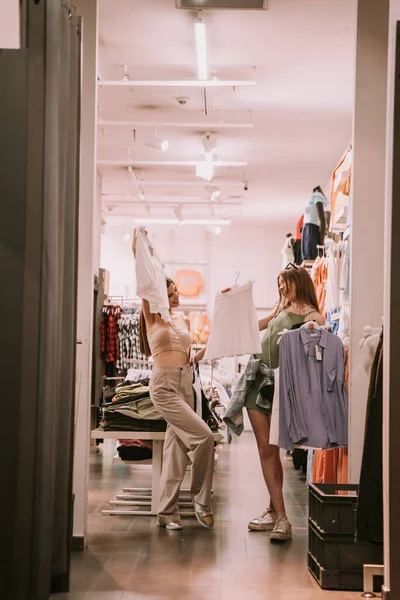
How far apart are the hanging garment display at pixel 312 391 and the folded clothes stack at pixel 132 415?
1.42m

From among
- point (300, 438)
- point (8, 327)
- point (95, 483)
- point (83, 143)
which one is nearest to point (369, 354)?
point (300, 438)

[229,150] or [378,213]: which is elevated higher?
[229,150]

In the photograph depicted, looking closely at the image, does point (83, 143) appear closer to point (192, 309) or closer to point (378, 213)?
point (378, 213)

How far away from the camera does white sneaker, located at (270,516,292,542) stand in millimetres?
5062

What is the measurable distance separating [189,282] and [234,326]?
11.1 metres

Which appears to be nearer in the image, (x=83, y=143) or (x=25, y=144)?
(x=25, y=144)

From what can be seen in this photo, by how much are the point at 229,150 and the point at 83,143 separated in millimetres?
6580

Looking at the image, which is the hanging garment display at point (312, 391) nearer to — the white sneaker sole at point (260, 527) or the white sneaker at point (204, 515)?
the white sneaker sole at point (260, 527)

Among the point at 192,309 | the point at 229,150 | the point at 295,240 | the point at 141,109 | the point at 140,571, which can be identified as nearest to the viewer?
the point at 140,571

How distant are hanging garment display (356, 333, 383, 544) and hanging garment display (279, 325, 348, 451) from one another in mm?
923

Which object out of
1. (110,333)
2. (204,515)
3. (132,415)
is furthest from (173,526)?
(110,333)

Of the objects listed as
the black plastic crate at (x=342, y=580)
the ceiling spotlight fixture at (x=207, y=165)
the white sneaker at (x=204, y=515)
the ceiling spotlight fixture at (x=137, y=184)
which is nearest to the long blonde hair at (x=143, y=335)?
the white sneaker at (x=204, y=515)

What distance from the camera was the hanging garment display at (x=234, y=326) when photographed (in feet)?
18.0

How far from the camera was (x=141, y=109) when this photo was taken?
952cm
